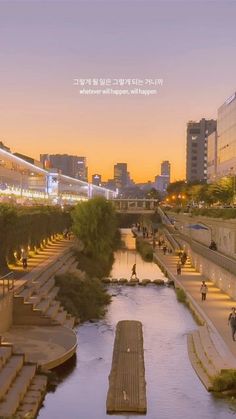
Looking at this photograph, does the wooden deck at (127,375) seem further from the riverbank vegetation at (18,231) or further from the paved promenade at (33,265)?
the riverbank vegetation at (18,231)

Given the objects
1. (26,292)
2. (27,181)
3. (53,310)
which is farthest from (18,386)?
(27,181)

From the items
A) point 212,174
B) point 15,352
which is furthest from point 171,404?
point 212,174

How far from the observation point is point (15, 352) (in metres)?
24.7

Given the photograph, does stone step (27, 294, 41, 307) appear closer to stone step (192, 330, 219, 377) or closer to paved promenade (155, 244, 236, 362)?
stone step (192, 330, 219, 377)

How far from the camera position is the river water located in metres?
21.9

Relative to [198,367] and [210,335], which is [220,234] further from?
[198,367]

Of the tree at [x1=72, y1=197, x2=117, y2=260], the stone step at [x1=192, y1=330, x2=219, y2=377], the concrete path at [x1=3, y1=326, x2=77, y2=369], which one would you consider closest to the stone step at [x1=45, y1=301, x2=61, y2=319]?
the concrete path at [x1=3, y1=326, x2=77, y2=369]

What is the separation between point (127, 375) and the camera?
81.0 ft

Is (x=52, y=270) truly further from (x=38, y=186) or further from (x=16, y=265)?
(x=38, y=186)

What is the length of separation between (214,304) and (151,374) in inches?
579

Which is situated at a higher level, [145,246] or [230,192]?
[230,192]

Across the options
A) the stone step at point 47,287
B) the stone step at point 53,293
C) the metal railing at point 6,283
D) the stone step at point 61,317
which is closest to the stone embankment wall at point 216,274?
the stone step at point 53,293

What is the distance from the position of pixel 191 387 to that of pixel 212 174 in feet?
409

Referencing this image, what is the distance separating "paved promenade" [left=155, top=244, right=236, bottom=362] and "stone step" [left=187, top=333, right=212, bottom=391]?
114 centimetres
